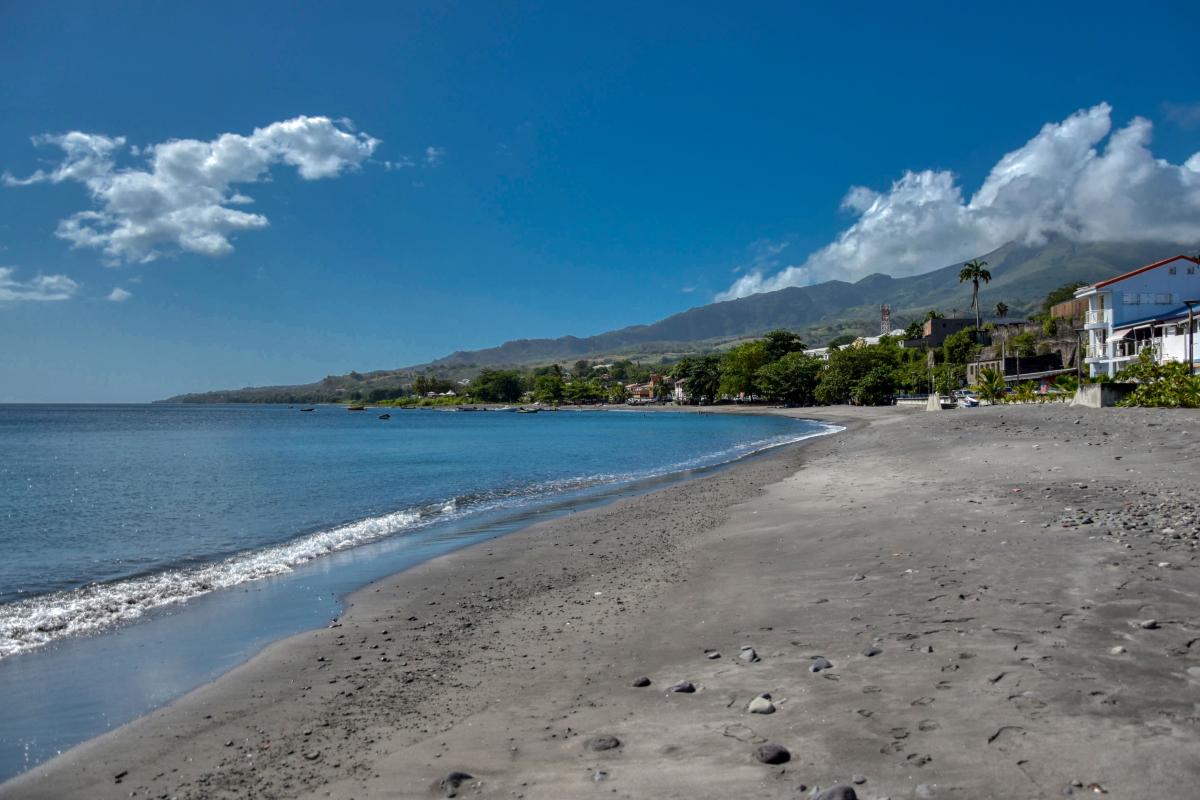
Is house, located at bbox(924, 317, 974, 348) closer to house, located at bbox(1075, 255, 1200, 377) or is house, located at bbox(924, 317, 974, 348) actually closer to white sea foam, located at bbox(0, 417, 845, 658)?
house, located at bbox(1075, 255, 1200, 377)

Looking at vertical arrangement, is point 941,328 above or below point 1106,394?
above

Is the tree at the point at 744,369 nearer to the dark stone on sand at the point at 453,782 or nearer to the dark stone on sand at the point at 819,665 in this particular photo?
the dark stone on sand at the point at 819,665

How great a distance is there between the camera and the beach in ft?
15.4

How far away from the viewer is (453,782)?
194 inches

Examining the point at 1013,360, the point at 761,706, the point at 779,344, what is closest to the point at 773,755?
the point at 761,706

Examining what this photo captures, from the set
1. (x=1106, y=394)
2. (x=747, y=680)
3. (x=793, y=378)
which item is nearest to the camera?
(x=747, y=680)

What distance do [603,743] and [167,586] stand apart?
10486 millimetres

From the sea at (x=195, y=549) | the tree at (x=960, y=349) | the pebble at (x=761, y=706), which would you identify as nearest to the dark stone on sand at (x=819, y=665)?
the pebble at (x=761, y=706)

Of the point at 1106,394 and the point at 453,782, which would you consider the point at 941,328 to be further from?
the point at 453,782

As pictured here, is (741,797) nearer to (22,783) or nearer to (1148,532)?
(22,783)

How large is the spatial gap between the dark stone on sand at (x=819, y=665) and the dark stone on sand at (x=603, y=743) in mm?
1915

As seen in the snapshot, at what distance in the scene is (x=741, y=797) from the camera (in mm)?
4383

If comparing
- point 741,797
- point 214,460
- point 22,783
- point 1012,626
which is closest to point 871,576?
point 1012,626

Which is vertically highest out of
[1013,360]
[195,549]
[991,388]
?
[1013,360]
